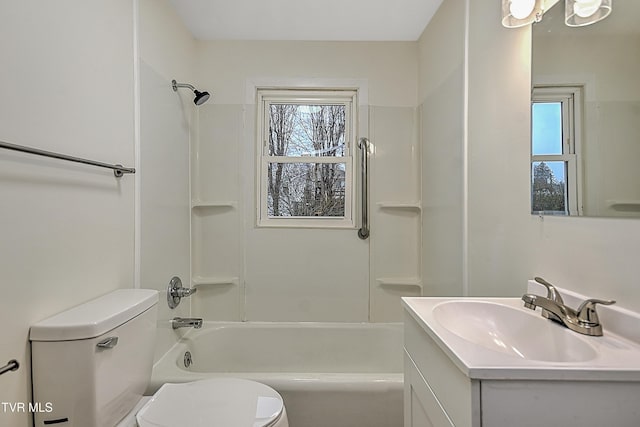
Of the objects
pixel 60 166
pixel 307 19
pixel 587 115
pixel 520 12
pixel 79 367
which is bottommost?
pixel 79 367

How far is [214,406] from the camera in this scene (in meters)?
1.12

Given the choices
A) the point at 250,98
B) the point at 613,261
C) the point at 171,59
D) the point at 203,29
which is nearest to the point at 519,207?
the point at 613,261

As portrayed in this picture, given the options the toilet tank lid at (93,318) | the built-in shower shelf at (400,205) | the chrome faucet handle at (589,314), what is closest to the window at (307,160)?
the built-in shower shelf at (400,205)

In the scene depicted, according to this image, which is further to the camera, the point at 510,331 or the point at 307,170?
the point at 307,170

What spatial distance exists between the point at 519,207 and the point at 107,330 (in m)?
1.53

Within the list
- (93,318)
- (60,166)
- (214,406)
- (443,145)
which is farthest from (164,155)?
(443,145)

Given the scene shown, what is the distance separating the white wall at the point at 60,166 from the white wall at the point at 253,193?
0.84 metres

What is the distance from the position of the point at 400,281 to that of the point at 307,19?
6.08 feet

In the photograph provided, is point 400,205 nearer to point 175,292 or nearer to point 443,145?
point 443,145

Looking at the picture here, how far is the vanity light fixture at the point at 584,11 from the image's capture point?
2.98 feet

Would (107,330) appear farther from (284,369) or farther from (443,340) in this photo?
(284,369)

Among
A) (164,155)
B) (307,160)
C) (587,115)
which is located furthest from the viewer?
(307,160)

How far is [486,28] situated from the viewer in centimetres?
141

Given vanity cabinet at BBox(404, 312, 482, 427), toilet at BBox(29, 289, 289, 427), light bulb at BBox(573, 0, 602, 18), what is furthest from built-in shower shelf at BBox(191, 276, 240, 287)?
light bulb at BBox(573, 0, 602, 18)
